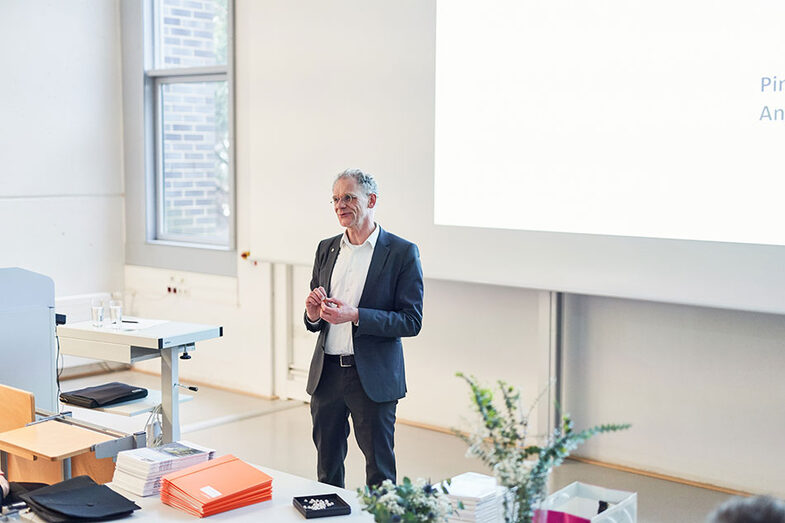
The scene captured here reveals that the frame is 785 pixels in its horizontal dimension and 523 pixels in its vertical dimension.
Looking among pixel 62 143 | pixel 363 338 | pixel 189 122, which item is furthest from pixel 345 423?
pixel 62 143

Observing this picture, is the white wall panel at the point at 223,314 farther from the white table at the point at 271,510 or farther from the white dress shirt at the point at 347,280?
the white table at the point at 271,510

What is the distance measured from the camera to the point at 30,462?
3.53 m

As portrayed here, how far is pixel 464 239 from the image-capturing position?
5547 millimetres

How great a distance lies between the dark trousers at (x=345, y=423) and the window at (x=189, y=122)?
352cm

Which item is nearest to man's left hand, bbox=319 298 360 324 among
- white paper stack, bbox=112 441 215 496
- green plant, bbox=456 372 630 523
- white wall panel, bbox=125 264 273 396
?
white paper stack, bbox=112 441 215 496

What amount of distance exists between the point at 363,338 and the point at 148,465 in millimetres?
1101

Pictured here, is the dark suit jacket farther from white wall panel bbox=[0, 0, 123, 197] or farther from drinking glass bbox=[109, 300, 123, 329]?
white wall panel bbox=[0, 0, 123, 197]

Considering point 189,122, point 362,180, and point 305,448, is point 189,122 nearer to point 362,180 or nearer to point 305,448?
point 305,448

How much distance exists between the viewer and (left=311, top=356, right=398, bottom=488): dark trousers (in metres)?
3.76

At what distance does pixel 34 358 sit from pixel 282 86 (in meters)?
3.01

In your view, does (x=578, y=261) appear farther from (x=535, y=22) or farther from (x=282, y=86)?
(x=282, y=86)

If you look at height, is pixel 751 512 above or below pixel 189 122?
below

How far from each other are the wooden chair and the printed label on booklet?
0.73 meters

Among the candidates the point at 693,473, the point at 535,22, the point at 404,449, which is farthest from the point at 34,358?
the point at 693,473
